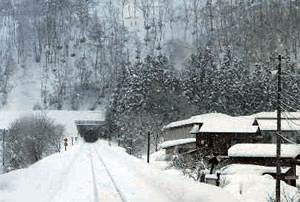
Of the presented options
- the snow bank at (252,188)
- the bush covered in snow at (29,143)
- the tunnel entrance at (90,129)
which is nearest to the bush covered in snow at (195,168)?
the snow bank at (252,188)

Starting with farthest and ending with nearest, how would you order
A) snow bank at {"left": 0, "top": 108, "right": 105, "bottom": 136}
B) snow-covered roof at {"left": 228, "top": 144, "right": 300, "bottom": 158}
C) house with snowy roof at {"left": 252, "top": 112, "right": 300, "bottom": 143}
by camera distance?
snow bank at {"left": 0, "top": 108, "right": 105, "bottom": 136} → house with snowy roof at {"left": 252, "top": 112, "right": 300, "bottom": 143} → snow-covered roof at {"left": 228, "top": 144, "right": 300, "bottom": 158}

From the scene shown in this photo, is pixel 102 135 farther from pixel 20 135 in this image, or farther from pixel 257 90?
pixel 257 90

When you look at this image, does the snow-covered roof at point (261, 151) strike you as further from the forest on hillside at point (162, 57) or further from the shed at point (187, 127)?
the forest on hillside at point (162, 57)

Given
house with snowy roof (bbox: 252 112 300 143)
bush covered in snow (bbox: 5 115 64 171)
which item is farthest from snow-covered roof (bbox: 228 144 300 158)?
bush covered in snow (bbox: 5 115 64 171)

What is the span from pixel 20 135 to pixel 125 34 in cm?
11858

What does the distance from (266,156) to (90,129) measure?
82555mm

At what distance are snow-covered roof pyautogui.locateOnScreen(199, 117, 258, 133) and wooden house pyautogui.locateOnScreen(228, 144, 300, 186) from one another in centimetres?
462

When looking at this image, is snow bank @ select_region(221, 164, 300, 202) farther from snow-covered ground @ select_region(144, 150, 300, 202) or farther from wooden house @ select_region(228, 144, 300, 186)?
wooden house @ select_region(228, 144, 300, 186)

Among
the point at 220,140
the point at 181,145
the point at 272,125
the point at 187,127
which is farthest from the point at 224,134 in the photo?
the point at 272,125

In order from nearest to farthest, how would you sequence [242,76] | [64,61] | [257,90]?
1. [257,90]
2. [242,76]
3. [64,61]

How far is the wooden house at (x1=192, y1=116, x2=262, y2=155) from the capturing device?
162 ft

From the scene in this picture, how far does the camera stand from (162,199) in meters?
12.9

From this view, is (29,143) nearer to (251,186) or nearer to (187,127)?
(187,127)

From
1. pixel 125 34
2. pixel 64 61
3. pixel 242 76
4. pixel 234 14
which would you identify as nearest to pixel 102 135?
pixel 242 76
